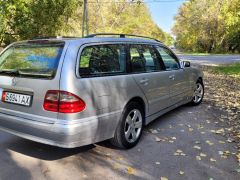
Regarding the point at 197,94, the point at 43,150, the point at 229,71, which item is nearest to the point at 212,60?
the point at 229,71

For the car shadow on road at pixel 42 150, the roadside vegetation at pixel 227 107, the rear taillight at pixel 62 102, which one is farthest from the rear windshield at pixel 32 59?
the roadside vegetation at pixel 227 107

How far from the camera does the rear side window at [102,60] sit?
13.3ft

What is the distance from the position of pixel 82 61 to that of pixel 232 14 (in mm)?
40470

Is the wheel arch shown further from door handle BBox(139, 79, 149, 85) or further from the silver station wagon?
door handle BBox(139, 79, 149, 85)

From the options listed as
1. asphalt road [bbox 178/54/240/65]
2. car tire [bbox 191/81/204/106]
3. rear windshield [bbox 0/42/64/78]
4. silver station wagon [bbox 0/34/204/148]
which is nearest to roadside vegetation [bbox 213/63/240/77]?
asphalt road [bbox 178/54/240/65]

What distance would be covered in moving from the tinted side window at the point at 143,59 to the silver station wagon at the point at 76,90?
0.06ft

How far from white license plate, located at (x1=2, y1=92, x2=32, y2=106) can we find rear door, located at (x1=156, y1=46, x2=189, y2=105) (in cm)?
280

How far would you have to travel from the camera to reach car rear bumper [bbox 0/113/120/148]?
3730mm

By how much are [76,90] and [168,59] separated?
2935 millimetres

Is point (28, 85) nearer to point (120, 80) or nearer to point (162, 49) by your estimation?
point (120, 80)

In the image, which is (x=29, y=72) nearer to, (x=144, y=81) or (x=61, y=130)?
(x=61, y=130)

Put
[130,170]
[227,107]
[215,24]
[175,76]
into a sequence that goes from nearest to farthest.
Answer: [130,170] → [175,76] → [227,107] → [215,24]

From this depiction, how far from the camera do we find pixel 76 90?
3758mm

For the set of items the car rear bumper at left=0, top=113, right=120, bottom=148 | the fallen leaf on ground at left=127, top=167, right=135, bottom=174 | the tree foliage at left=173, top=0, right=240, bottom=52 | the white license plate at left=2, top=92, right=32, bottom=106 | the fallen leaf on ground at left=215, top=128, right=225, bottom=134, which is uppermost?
the tree foliage at left=173, top=0, right=240, bottom=52
